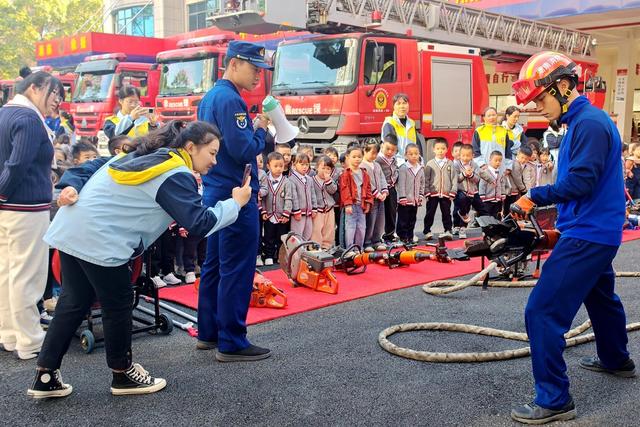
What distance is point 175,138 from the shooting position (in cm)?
368

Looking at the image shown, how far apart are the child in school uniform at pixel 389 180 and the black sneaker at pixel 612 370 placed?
4.50m

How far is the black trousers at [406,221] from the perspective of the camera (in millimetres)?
8531

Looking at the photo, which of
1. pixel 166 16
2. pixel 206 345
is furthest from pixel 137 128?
pixel 166 16

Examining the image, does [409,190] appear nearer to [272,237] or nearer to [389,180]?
[389,180]

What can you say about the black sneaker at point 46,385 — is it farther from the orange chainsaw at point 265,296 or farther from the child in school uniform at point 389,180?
the child in school uniform at point 389,180

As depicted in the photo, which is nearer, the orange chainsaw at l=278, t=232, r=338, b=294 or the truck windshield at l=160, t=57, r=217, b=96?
the orange chainsaw at l=278, t=232, r=338, b=294

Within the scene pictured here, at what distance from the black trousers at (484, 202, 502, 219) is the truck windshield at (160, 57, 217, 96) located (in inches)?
281

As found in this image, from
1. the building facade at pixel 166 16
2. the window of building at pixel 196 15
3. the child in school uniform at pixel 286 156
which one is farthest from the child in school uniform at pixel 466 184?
the window of building at pixel 196 15

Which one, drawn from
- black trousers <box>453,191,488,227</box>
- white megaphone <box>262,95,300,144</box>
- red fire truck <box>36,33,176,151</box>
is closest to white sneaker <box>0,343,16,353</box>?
white megaphone <box>262,95,300,144</box>

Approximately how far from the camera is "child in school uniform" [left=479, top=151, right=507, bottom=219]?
9047 millimetres

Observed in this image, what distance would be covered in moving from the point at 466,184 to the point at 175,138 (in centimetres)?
605

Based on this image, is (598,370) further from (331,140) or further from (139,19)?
(139,19)

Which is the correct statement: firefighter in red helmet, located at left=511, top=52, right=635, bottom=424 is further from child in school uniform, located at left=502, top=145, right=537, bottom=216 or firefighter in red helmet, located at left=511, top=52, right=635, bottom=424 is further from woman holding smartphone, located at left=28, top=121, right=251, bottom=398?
child in school uniform, located at left=502, top=145, right=537, bottom=216

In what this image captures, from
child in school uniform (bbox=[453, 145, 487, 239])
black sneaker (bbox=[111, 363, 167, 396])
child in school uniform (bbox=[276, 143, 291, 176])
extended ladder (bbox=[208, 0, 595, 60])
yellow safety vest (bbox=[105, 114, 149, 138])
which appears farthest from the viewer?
extended ladder (bbox=[208, 0, 595, 60])
